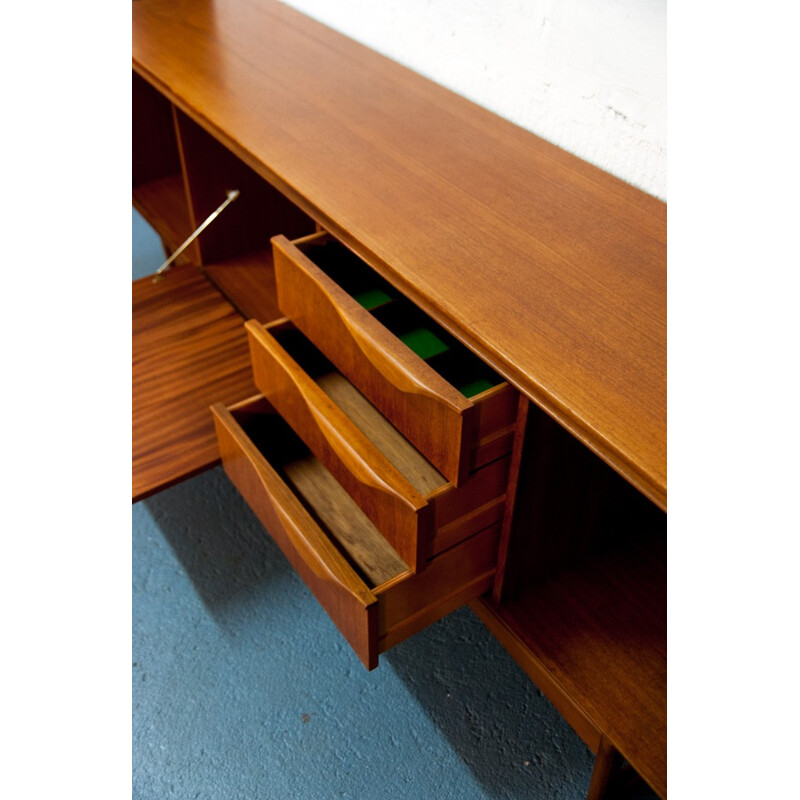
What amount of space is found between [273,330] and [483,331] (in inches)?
16.1

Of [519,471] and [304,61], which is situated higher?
[304,61]

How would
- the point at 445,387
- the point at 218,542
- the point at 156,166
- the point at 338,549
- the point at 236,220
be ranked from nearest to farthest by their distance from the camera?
1. the point at 445,387
2. the point at 338,549
3. the point at 218,542
4. the point at 236,220
5. the point at 156,166

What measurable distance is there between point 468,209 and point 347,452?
33cm

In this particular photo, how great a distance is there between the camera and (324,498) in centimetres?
115

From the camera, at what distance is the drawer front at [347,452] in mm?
880

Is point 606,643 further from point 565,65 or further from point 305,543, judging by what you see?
point 565,65

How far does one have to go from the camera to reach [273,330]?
1123 millimetres

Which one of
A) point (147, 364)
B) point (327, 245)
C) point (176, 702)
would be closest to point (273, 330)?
point (327, 245)

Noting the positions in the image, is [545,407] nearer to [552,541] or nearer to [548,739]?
[552,541]

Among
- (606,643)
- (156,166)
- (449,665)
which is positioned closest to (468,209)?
(606,643)

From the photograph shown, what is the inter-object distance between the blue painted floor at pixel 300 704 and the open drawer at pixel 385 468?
16.0 inches

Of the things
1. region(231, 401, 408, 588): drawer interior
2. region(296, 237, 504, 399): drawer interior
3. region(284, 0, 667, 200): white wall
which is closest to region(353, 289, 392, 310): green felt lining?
region(296, 237, 504, 399): drawer interior

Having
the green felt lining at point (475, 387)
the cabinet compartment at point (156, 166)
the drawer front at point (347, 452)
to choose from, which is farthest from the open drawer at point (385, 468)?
the cabinet compartment at point (156, 166)

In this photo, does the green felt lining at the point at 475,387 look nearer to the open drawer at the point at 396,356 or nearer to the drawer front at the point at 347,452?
the open drawer at the point at 396,356
